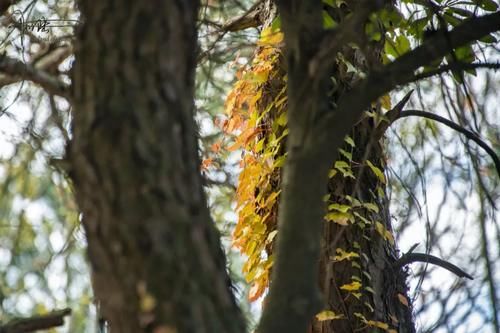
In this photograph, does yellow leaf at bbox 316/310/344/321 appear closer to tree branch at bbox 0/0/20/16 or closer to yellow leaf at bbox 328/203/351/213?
yellow leaf at bbox 328/203/351/213

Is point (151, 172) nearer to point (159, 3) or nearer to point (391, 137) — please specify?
point (159, 3)

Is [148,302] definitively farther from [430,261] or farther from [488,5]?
[488,5]

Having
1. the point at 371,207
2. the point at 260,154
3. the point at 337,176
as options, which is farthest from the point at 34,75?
the point at 371,207

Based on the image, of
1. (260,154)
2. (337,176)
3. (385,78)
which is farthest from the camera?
(260,154)

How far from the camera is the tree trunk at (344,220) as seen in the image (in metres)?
2.12

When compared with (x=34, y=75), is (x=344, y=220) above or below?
below

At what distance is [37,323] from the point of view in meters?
1.21

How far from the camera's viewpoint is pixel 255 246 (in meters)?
2.30

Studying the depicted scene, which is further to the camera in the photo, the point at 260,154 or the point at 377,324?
the point at 260,154

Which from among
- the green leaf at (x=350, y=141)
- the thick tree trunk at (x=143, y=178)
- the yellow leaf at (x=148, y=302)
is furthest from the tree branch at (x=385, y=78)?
the green leaf at (x=350, y=141)

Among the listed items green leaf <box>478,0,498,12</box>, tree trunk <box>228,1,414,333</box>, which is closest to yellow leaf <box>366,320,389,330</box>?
tree trunk <box>228,1,414,333</box>

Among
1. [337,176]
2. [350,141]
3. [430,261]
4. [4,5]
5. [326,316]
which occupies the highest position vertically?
[4,5]

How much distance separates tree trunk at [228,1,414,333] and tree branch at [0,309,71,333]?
95 cm

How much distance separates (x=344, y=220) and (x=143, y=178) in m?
1.17
